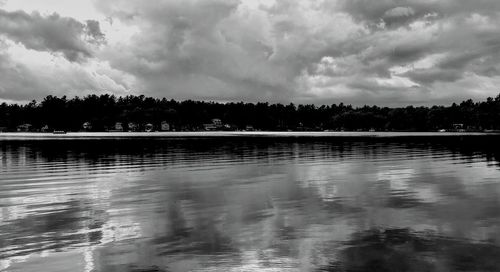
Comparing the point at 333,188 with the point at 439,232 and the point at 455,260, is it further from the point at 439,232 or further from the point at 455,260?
the point at 455,260

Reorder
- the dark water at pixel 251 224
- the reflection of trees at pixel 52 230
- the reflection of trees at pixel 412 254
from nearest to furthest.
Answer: the reflection of trees at pixel 412 254 → the dark water at pixel 251 224 → the reflection of trees at pixel 52 230

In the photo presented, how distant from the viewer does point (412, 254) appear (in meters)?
15.3

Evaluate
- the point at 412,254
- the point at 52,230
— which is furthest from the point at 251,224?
the point at 52,230

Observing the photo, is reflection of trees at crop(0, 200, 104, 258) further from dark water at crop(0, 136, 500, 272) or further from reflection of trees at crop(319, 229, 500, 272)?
reflection of trees at crop(319, 229, 500, 272)

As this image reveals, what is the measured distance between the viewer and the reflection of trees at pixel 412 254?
46.0 feet

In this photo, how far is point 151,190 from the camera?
3178 centimetres

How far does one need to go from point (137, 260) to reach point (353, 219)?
1020 centimetres

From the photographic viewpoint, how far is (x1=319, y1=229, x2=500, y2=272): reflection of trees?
46.0ft

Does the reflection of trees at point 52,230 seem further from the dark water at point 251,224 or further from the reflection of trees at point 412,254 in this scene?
the reflection of trees at point 412,254

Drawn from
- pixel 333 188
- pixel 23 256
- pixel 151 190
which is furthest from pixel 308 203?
pixel 23 256

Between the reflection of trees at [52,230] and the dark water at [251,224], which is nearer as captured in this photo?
the dark water at [251,224]

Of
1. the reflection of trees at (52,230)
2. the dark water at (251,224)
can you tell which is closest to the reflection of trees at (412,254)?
the dark water at (251,224)

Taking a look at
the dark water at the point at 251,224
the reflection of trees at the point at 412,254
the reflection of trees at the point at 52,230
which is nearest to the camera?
the reflection of trees at the point at 412,254

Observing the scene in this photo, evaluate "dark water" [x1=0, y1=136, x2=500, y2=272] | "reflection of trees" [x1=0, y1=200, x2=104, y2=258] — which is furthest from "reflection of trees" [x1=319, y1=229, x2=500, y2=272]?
"reflection of trees" [x1=0, y1=200, x2=104, y2=258]
